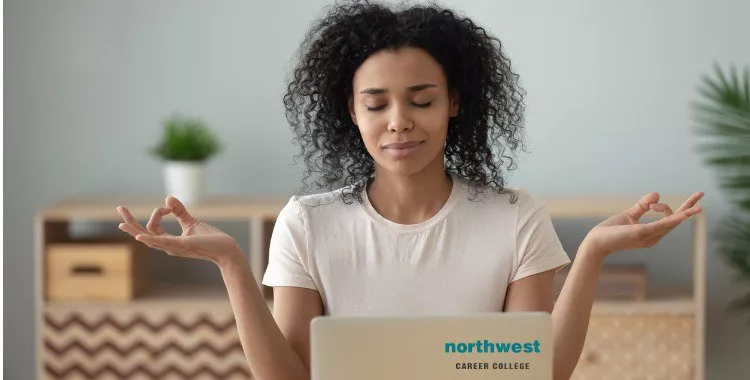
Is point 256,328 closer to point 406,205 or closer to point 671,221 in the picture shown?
point 406,205

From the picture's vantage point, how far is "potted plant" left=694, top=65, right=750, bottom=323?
127 inches

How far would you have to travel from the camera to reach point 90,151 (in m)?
3.65

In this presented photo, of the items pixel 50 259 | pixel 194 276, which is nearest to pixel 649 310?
pixel 194 276

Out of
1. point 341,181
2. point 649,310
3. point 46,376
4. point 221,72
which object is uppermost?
point 221,72

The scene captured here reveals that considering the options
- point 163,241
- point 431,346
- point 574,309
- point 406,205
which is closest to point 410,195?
point 406,205

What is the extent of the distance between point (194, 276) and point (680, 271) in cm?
157

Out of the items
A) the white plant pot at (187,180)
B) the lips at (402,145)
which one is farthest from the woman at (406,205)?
the white plant pot at (187,180)

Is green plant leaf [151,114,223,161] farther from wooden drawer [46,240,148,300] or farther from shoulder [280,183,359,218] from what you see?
shoulder [280,183,359,218]

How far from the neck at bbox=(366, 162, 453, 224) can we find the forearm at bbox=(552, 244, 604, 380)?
256 millimetres

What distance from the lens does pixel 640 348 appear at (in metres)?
3.29

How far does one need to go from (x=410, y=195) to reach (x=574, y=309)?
0.31 meters

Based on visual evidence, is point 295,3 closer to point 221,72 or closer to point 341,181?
point 221,72

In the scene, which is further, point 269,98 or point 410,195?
point 269,98

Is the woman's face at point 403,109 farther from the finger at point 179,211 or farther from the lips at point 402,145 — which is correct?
the finger at point 179,211
